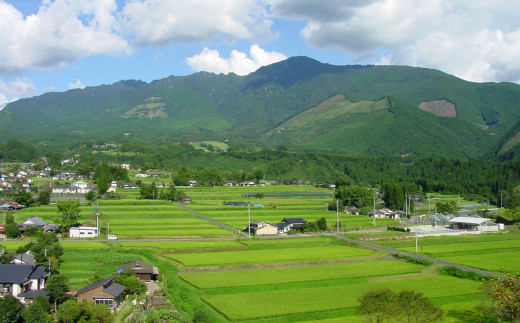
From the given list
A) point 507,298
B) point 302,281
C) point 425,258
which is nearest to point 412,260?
point 425,258

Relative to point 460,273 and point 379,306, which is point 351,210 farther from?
point 379,306

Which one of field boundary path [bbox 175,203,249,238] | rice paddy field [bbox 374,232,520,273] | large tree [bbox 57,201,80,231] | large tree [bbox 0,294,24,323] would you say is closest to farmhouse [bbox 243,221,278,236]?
field boundary path [bbox 175,203,249,238]

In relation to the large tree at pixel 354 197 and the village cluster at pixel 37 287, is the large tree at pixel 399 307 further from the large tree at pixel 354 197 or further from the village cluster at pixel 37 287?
the large tree at pixel 354 197

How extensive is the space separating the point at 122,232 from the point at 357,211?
35.3m

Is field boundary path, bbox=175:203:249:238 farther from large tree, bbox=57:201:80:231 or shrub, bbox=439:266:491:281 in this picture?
shrub, bbox=439:266:491:281

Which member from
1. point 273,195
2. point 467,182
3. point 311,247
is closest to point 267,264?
point 311,247

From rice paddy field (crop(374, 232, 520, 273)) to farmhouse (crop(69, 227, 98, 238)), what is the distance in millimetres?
26164

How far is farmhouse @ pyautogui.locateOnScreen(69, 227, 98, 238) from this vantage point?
4447 cm

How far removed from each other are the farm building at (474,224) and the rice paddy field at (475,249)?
13.4 ft

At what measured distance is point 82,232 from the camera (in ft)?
147

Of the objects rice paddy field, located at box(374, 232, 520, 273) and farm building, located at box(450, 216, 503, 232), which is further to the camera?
→ farm building, located at box(450, 216, 503, 232)

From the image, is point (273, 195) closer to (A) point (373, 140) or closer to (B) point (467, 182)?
(B) point (467, 182)

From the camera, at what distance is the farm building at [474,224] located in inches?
2152

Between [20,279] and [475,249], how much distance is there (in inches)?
1349
